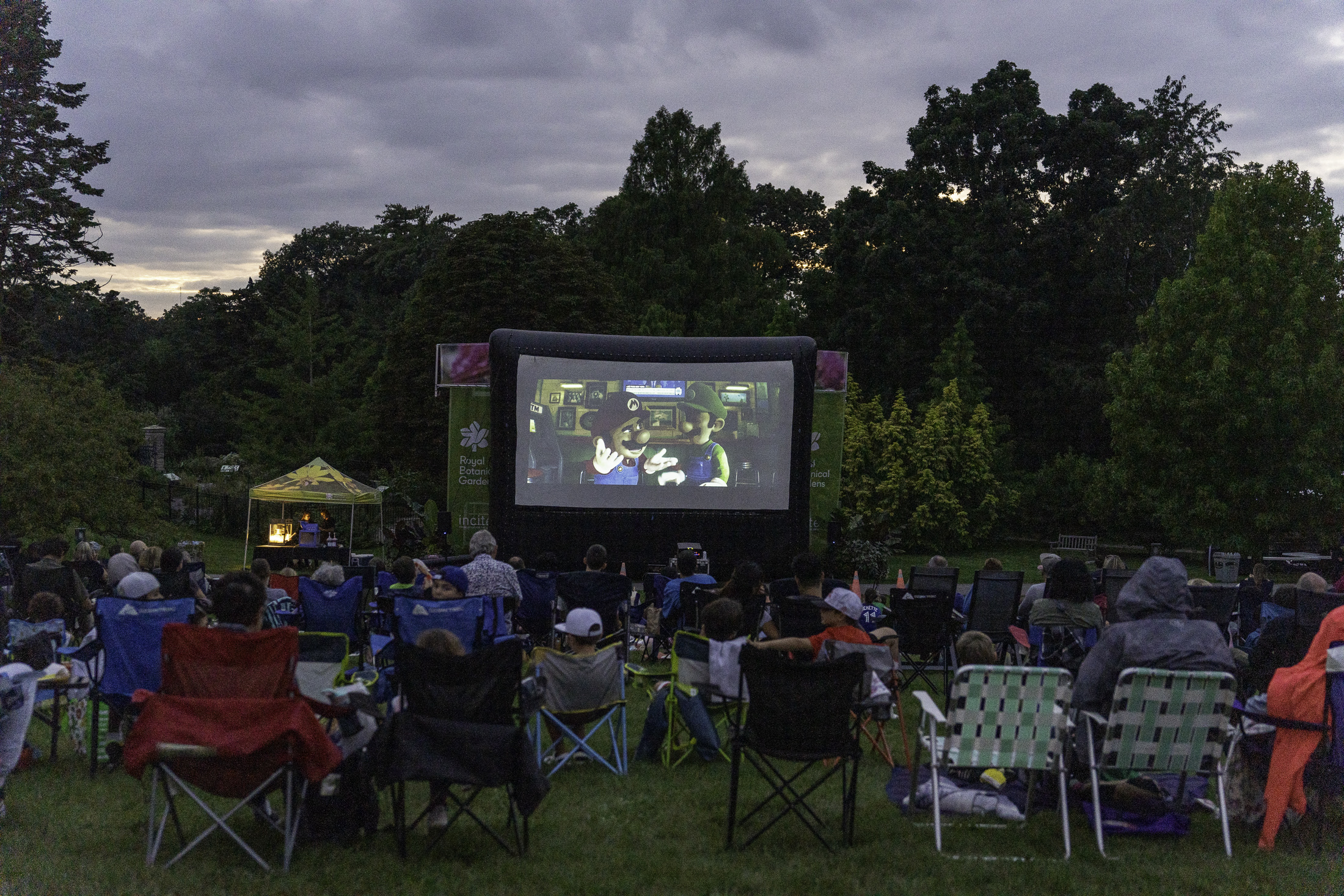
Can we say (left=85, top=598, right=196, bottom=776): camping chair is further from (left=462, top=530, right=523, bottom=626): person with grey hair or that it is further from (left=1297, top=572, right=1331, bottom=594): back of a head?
(left=1297, top=572, right=1331, bottom=594): back of a head

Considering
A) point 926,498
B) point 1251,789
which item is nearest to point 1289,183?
point 926,498

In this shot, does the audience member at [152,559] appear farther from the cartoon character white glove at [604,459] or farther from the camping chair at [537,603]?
the cartoon character white glove at [604,459]

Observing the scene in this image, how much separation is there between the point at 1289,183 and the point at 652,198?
20851 millimetres

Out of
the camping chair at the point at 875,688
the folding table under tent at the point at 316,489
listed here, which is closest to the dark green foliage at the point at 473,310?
the folding table under tent at the point at 316,489

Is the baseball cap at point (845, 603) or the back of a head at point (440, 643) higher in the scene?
the baseball cap at point (845, 603)

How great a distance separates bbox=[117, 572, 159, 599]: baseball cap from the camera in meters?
5.67

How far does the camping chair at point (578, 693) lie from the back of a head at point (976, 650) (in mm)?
1565

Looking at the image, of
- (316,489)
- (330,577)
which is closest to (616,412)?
(316,489)

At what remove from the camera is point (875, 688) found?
197 inches

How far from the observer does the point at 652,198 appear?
3541 cm

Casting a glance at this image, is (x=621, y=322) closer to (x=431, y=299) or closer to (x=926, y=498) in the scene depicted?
(x=431, y=299)

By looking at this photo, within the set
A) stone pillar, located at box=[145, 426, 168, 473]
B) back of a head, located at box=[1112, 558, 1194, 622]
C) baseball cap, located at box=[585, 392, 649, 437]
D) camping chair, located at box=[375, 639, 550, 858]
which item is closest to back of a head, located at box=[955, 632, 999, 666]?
back of a head, located at box=[1112, 558, 1194, 622]

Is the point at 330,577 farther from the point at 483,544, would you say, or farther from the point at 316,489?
the point at 316,489

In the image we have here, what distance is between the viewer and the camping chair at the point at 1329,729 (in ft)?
13.6
